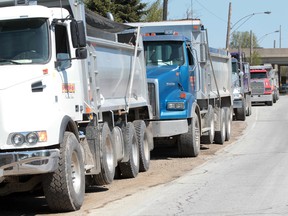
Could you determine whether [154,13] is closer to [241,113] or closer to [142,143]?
[241,113]

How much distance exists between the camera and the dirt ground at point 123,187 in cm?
915

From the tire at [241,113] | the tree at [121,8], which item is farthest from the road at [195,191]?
the tree at [121,8]

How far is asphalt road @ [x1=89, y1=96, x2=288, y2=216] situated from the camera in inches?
335

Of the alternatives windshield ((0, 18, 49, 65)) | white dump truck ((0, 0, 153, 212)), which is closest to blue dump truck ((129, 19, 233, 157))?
white dump truck ((0, 0, 153, 212))

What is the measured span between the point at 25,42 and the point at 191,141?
7788mm

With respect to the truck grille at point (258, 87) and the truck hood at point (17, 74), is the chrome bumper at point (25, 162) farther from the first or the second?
the truck grille at point (258, 87)

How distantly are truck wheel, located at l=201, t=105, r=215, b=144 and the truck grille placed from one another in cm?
2631

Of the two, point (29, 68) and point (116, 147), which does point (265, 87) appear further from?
A: point (29, 68)

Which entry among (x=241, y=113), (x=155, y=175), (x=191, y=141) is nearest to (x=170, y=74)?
(x=191, y=141)

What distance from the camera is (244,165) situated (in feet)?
45.0

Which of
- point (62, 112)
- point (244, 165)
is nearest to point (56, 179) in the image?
point (62, 112)

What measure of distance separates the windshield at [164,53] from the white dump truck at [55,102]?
160 inches

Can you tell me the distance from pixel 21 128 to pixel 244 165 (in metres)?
7.49

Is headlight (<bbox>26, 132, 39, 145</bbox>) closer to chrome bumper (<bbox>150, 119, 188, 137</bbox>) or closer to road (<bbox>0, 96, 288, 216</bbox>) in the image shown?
road (<bbox>0, 96, 288, 216</bbox>)
